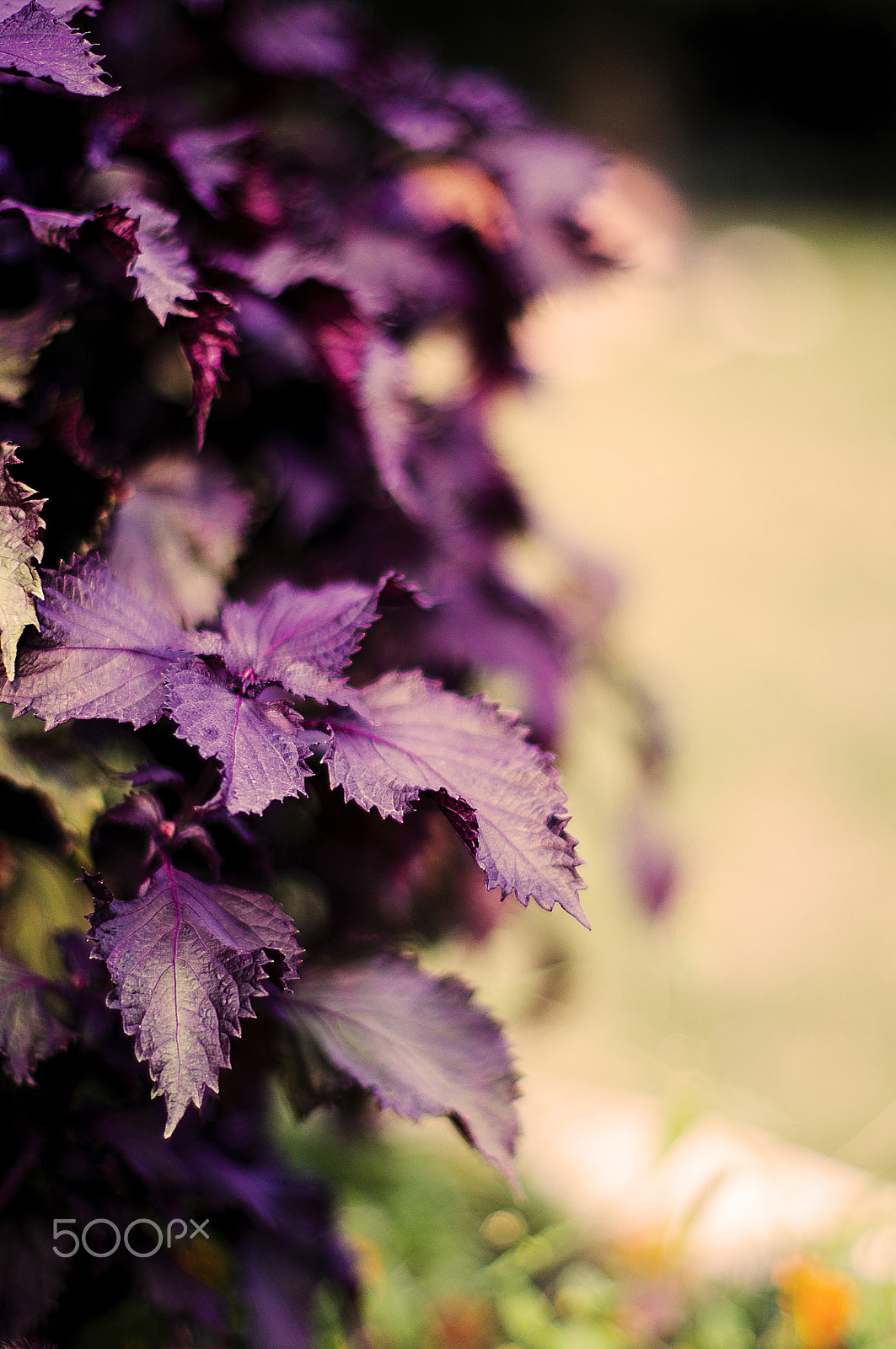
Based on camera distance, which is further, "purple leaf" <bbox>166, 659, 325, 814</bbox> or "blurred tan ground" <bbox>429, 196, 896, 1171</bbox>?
"blurred tan ground" <bbox>429, 196, 896, 1171</bbox>

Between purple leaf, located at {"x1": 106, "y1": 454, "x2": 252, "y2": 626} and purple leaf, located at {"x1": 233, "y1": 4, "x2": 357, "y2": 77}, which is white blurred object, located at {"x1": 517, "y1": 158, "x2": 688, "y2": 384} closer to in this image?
purple leaf, located at {"x1": 233, "y1": 4, "x2": 357, "y2": 77}

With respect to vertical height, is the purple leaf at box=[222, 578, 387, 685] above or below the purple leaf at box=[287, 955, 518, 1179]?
above

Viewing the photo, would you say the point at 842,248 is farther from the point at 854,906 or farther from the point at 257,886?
the point at 257,886

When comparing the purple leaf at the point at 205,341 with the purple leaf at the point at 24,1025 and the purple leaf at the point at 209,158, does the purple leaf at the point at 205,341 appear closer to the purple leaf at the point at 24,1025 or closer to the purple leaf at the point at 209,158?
the purple leaf at the point at 209,158

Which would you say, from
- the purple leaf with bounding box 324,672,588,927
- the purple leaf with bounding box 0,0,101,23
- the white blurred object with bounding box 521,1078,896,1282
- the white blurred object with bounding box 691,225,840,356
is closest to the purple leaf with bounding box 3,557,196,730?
the purple leaf with bounding box 324,672,588,927

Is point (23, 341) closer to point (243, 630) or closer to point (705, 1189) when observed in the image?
point (243, 630)

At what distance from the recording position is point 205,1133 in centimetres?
89

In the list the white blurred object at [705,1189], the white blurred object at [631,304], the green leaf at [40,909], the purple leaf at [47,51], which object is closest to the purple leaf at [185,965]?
the green leaf at [40,909]

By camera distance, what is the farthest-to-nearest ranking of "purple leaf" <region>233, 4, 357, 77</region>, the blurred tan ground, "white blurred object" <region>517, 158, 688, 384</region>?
1. "white blurred object" <region>517, 158, 688, 384</region>
2. the blurred tan ground
3. "purple leaf" <region>233, 4, 357, 77</region>

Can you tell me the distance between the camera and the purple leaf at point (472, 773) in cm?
60

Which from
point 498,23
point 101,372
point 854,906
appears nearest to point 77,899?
point 101,372

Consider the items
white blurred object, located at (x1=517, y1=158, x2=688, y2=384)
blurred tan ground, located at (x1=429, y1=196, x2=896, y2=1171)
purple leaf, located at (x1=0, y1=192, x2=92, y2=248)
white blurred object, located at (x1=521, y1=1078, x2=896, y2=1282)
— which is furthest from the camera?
white blurred object, located at (x1=517, y1=158, x2=688, y2=384)

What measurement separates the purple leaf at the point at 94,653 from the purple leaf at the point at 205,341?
0.44 ft

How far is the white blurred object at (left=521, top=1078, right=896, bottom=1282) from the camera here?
1.42 meters
